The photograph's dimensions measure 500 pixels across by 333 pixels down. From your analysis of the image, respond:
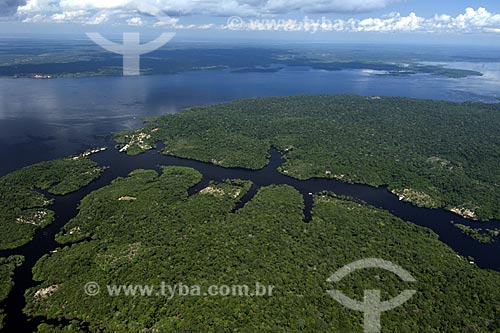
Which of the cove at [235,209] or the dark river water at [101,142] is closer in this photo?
the cove at [235,209]

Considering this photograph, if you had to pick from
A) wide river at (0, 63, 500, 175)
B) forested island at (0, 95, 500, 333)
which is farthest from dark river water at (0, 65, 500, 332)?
forested island at (0, 95, 500, 333)

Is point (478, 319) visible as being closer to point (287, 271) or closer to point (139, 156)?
point (287, 271)

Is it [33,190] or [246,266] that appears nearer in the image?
[246,266]

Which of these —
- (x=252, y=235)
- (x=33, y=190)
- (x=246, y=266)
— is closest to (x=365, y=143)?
(x=252, y=235)

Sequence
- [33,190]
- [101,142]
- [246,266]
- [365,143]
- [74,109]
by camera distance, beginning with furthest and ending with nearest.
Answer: [74,109] → [101,142] → [365,143] → [33,190] → [246,266]

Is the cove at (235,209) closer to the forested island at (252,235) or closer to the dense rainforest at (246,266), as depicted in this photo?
the forested island at (252,235)

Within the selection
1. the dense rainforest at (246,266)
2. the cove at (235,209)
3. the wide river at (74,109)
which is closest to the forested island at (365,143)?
the cove at (235,209)

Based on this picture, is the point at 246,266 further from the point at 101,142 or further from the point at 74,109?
the point at 74,109

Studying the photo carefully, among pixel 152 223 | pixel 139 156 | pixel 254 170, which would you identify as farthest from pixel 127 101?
pixel 152 223

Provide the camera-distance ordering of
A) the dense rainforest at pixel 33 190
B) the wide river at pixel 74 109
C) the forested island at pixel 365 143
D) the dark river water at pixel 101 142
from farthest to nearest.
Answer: the wide river at pixel 74 109 < the forested island at pixel 365 143 < the dense rainforest at pixel 33 190 < the dark river water at pixel 101 142
